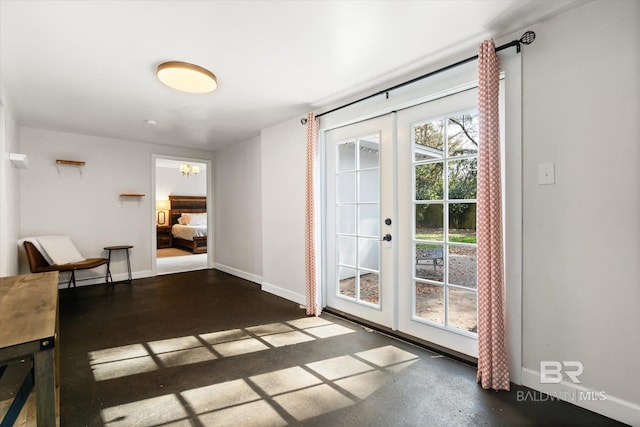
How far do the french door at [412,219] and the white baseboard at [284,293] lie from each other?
0.55m

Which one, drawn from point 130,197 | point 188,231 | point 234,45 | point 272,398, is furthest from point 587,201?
point 188,231

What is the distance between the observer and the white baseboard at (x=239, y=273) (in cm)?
473

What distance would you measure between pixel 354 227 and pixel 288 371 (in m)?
1.56

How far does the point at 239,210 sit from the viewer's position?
5.19 meters

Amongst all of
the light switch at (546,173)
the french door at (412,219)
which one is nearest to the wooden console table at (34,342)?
the french door at (412,219)

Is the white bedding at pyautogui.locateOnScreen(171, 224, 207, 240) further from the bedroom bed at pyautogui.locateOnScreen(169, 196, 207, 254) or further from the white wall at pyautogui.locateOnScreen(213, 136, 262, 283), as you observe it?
the white wall at pyautogui.locateOnScreen(213, 136, 262, 283)

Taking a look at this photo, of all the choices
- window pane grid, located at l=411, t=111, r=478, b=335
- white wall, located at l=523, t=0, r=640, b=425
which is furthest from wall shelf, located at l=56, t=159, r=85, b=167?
white wall, located at l=523, t=0, r=640, b=425

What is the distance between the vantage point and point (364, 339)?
260cm

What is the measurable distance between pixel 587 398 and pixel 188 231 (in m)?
8.17

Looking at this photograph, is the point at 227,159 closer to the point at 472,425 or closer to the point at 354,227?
the point at 354,227

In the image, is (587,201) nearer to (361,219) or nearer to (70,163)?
(361,219)

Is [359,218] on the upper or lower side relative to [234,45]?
lower

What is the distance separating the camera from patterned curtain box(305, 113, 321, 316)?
3.22 m

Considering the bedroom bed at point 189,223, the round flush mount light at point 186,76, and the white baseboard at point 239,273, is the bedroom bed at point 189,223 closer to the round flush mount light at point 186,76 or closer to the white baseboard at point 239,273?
the white baseboard at point 239,273
